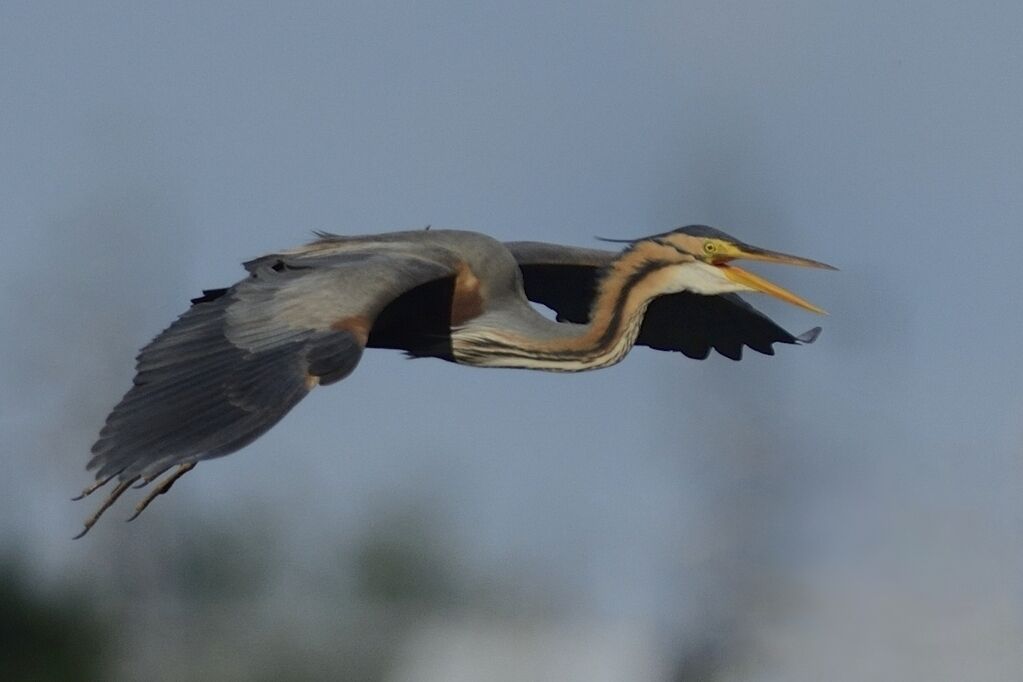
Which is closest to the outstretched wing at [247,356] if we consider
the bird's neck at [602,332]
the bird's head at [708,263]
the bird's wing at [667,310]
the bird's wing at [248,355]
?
the bird's wing at [248,355]

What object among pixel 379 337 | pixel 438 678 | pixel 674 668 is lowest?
pixel 438 678

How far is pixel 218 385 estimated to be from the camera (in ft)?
34.0

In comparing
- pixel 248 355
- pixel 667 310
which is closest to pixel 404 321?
pixel 248 355

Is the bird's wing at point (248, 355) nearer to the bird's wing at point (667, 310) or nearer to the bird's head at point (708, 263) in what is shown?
the bird's head at point (708, 263)

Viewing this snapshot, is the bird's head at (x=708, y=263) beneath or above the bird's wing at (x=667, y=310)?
above

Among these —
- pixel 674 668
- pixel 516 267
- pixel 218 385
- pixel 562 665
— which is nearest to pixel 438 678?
pixel 562 665

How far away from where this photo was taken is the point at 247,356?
1059 cm

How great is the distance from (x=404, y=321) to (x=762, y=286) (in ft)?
5.61

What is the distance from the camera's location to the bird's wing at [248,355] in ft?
32.7

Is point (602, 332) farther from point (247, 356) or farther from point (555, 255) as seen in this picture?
point (247, 356)

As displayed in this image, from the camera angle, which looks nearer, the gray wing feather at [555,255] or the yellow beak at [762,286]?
the yellow beak at [762,286]

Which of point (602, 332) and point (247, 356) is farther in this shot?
point (602, 332)

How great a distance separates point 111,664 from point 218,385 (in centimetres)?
1037

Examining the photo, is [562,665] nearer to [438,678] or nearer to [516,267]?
[438,678]
